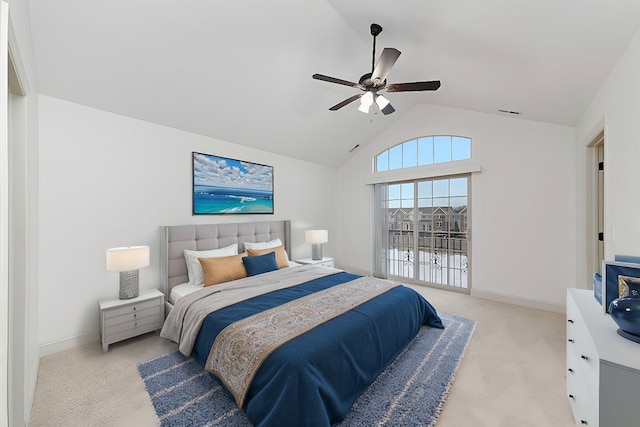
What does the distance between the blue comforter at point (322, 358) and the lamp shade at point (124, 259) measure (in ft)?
3.43

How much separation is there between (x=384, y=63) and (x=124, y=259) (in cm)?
295

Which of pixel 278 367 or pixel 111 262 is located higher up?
pixel 111 262

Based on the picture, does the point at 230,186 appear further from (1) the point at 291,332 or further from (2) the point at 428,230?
(2) the point at 428,230

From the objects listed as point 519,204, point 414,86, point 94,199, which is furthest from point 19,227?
point 519,204

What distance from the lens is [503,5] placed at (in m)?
1.71

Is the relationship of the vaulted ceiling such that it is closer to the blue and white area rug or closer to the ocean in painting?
the ocean in painting

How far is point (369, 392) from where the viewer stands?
1948 millimetres

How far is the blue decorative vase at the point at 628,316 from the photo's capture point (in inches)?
46.1

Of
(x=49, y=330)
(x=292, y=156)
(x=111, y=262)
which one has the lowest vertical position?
(x=49, y=330)

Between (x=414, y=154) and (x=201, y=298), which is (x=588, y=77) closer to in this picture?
(x=414, y=154)

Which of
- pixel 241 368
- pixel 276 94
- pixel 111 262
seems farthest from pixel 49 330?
pixel 276 94

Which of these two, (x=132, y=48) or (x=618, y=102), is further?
(x=132, y=48)

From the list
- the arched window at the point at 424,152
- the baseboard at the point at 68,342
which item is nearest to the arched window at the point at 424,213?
the arched window at the point at 424,152

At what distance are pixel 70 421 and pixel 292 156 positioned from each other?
407cm
